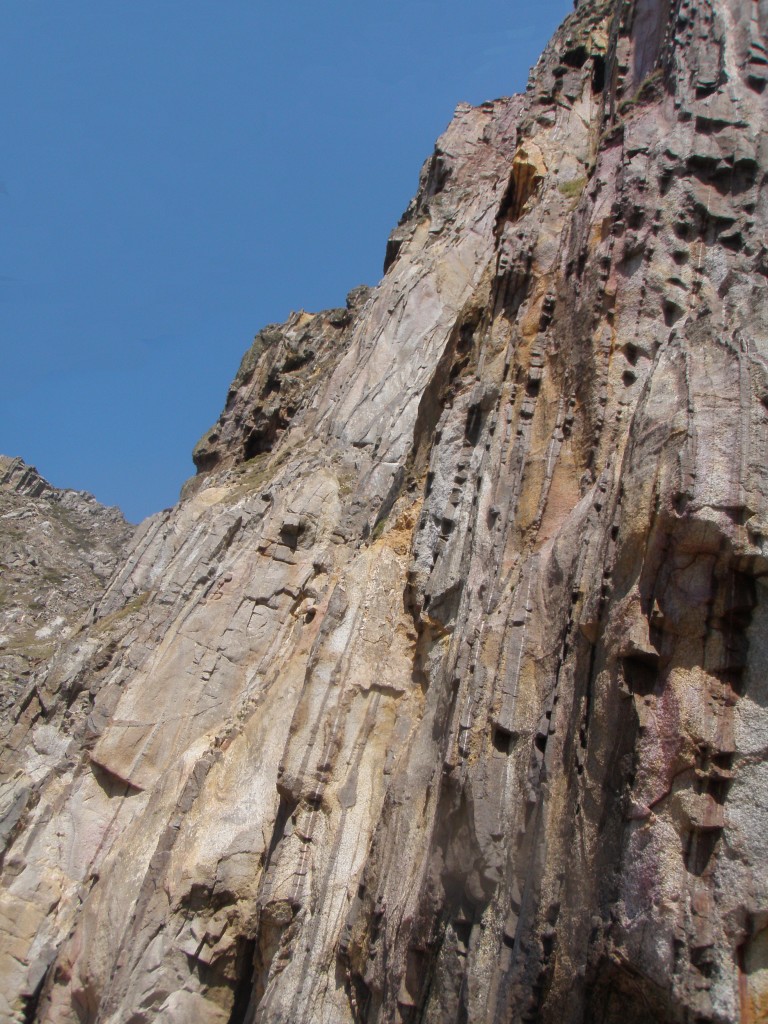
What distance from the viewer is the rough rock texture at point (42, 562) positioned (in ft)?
132

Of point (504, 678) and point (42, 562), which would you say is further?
point (42, 562)

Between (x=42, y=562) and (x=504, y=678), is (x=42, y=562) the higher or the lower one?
the higher one

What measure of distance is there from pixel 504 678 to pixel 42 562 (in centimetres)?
4872

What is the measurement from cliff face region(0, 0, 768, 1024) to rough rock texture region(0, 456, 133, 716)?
10750 mm

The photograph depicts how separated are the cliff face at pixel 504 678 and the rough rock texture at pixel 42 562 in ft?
35.3

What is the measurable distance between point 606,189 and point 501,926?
447 inches

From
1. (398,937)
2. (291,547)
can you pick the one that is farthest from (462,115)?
(398,937)

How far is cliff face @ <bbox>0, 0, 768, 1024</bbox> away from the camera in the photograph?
7133mm

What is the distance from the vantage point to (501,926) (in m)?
8.50

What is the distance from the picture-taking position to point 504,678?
1028 cm

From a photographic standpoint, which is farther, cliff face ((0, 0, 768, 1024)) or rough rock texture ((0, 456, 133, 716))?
rough rock texture ((0, 456, 133, 716))

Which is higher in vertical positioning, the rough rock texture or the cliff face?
the rough rock texture

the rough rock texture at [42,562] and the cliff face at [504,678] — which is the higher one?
the rough rock texture at [42,562]

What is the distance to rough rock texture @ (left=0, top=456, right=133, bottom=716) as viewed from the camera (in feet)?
132
